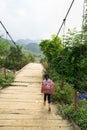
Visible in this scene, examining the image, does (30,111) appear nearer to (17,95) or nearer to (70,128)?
(70,128)

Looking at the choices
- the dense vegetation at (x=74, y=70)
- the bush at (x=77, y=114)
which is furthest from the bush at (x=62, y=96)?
the bush at (x=77, y=114)

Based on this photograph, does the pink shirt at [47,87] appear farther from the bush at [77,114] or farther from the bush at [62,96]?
the bush at [62,96]

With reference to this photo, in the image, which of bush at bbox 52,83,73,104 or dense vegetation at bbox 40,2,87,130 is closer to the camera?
dense vegetation at bbox 40,2,87,130

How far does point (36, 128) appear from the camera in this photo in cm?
658

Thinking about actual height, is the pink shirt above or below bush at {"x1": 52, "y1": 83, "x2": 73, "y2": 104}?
above

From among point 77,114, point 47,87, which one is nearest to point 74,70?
point 47,87

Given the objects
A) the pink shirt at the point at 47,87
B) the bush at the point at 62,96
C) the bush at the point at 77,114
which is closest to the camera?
the bush at the point at 77,114

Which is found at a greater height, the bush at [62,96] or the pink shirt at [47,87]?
the pink shirt at [47,87]

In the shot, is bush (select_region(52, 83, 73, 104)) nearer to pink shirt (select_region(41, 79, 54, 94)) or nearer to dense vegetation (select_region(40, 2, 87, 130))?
dense vegetation (select_region(40, 2, 87, 130))

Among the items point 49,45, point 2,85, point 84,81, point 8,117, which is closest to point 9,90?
point 2,85

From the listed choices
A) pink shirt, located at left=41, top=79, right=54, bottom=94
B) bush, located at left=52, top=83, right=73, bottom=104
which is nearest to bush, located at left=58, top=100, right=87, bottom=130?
pink shirt, located at left=41, top=79, right=54, bottom=94

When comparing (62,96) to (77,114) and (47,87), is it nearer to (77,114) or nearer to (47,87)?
(47,87)

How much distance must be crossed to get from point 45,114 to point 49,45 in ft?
36.2

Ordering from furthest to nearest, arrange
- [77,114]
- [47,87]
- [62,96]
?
[62,96] < [47,87] < [77,114]
